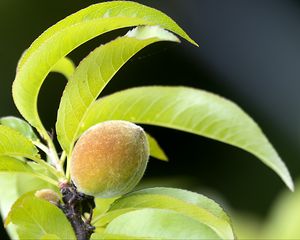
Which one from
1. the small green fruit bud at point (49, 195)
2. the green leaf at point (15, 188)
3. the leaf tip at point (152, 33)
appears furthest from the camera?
the green leaf at point (15, 188)

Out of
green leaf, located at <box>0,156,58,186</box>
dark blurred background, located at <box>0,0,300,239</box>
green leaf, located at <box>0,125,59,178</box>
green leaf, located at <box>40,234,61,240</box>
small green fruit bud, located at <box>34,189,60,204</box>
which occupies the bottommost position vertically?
dark blurred background, located at <box>0,0,300,239</box>

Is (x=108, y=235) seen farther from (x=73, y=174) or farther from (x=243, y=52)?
(x=243, y=52)

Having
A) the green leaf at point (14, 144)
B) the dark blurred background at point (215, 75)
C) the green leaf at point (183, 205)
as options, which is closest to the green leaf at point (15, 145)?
the green leaf at point (14, 144)

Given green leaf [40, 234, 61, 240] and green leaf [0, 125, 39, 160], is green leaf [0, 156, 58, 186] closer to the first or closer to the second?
green leaf [0, 125, 39, 160]

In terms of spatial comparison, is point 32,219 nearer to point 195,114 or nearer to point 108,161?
point 108,161

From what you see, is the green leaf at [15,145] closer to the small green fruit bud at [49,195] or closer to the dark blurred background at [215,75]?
the small green fruit bud at [49,195]

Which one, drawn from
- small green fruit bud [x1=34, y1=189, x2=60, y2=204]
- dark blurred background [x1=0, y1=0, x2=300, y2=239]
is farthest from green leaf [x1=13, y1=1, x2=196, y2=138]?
dark blurred background [x1=0, y1=0, x2=300, y2=239]
